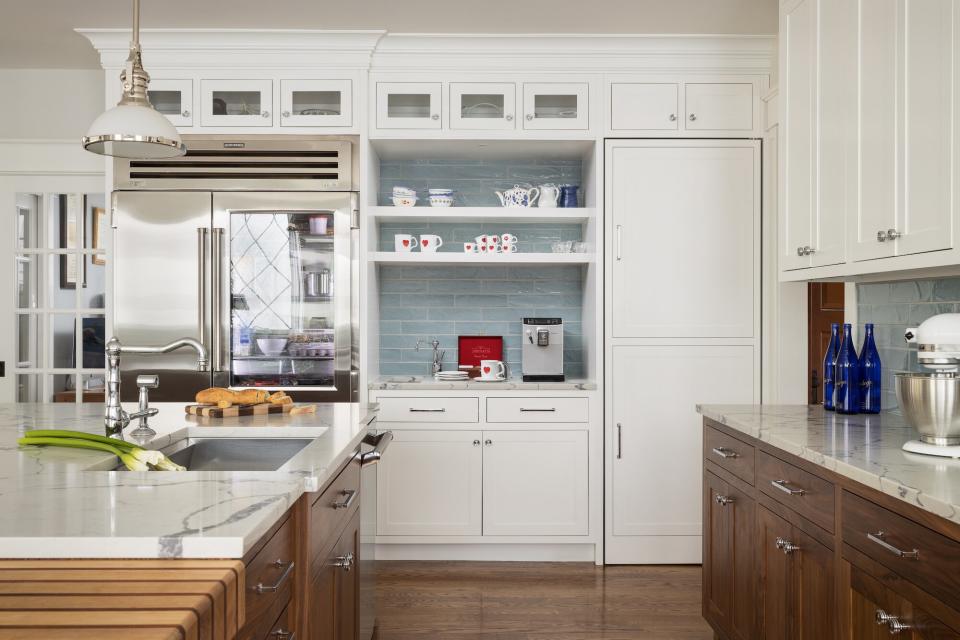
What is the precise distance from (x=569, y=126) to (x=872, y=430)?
2.15 metres

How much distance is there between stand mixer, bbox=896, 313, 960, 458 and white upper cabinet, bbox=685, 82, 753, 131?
2.15 metres

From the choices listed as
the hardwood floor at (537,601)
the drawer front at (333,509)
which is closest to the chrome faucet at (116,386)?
the drawer front at (333,509)

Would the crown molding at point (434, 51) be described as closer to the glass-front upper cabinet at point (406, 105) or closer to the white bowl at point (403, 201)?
the glass-front upper cabinet at point (406, 105)

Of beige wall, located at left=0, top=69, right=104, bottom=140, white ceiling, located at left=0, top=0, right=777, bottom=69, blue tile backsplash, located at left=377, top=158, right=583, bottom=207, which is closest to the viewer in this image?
white ceiling, located at left=0, top=0, right=777, bottom=69

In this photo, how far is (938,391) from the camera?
1722 mm

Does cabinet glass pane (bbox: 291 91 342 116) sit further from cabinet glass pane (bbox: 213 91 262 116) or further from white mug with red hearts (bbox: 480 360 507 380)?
white mug with red hearts (bbox: 480 360 507 380)

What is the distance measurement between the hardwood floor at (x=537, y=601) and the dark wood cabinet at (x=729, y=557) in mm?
328

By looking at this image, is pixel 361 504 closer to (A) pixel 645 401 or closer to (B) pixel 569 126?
(A) pixel 645 401

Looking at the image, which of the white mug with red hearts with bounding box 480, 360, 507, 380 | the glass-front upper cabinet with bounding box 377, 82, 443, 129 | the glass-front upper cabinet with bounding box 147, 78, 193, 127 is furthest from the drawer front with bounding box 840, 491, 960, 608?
the glass-front upper cabinet with bounding box 147, 78, 193, 127

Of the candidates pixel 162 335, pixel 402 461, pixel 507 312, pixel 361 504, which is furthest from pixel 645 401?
pixel 162 335

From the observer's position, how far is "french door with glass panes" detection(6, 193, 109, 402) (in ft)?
13.6

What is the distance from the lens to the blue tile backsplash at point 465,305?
167 inches

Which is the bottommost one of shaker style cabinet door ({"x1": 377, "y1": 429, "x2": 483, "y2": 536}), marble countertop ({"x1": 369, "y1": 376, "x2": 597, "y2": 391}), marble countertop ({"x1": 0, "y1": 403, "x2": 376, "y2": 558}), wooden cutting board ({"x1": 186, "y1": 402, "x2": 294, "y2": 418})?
shaker style cabinet door ({"x1": 377, "y1": 429, "x2": 483, "y2": 536})

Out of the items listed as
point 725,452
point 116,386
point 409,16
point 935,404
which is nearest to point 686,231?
point 725,452
